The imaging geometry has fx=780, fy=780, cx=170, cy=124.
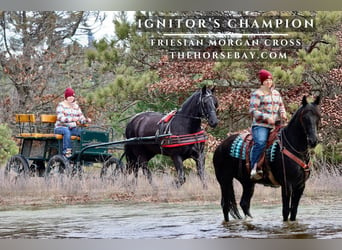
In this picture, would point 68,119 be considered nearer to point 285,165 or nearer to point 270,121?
point 270,121

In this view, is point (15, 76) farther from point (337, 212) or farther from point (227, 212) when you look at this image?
point (337, 212)

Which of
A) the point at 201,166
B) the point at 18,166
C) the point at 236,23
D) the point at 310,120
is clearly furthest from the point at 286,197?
the point at 18,166

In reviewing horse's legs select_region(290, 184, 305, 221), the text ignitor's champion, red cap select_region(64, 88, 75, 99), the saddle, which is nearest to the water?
horse's legs select_region(290, 184, 305, 221)

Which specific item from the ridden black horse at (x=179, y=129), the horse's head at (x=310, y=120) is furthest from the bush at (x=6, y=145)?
the horse's head at (x=310, y=120)

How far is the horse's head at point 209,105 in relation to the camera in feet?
30.9

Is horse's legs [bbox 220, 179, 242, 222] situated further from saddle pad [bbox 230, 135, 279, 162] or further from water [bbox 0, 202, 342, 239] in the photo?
saddle pad [bbox 230, 135, 279, 162]

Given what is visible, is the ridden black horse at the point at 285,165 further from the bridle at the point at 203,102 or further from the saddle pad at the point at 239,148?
the bridle at the point at 203,102

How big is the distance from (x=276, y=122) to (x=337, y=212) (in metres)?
1.39

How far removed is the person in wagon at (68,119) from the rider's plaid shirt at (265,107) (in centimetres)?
224

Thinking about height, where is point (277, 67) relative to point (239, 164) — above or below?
above

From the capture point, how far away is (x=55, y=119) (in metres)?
9.80

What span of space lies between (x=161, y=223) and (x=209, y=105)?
1552mm

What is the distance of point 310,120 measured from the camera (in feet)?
26.5
